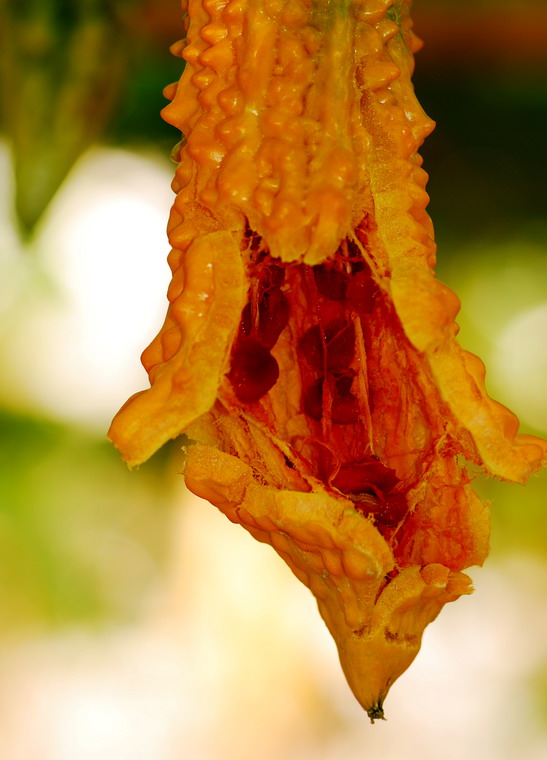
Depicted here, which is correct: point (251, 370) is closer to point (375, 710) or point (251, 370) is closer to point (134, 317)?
point (375, 710)

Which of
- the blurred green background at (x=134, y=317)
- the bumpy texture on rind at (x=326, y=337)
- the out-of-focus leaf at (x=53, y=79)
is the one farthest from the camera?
the blurred green background at (x=134, y=317)

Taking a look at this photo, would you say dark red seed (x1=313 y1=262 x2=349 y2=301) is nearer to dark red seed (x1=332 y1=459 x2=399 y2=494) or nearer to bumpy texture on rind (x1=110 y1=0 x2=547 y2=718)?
bumpy texture on rind (x1=110 y1=0 x2=547 y2=718)

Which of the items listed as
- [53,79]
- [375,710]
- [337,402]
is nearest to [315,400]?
[337,402]

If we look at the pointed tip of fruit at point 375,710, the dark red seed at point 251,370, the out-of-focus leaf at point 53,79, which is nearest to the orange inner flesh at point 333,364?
the dark red seed at point 251,370

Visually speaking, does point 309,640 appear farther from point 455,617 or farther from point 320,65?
point 320,65

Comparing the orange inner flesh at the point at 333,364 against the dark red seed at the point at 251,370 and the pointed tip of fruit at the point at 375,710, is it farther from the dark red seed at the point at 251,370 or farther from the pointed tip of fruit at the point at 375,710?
the pointed tip of fruit at the point at 375,710

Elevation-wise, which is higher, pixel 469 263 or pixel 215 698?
pixel 469 263

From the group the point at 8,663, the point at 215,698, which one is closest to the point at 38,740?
the point at 8,663
